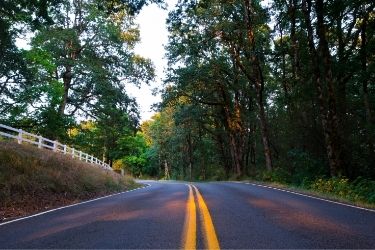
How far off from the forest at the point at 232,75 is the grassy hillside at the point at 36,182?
206 inches

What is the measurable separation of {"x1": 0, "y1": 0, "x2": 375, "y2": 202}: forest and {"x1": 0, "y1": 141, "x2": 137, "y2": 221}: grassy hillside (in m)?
5.24

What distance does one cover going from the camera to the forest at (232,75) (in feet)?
66.4

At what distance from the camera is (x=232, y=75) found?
1583 inches

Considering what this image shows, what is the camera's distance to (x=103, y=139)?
67188mm

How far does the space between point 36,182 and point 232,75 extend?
1103 inches

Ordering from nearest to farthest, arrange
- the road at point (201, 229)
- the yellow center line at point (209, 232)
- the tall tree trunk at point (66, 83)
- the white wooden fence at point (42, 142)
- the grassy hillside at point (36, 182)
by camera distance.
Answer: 1. the yellow center line at point (209, 232)
2. the road at point (201, 229)
3. the grassy hillside at point (36, 182)
4. the white wooden fence at point (42, 142)
5. the tall tree trunk at point (66, 83)

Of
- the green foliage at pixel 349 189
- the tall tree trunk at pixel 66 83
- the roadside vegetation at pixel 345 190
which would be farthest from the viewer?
the tall tree trunk at pixel 66 83

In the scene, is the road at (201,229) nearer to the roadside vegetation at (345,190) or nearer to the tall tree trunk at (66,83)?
the roadside vegetation at (345,190)

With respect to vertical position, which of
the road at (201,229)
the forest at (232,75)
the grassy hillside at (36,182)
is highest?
the forest at (232,75)

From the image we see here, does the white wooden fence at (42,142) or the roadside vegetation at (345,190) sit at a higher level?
the white wooden fence at (42,142)

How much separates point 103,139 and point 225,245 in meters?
63.0

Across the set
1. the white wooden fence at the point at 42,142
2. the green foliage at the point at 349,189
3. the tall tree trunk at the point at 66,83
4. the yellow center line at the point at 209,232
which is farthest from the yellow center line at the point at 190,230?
the tall tree trunk at the point at 66,83

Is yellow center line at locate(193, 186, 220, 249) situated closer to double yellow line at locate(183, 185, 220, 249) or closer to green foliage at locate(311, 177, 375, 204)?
double yellow line at locate(183, 185, 220, 249)

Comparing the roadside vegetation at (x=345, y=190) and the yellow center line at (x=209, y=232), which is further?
the roadside vegetation at (x=345, y=190)
